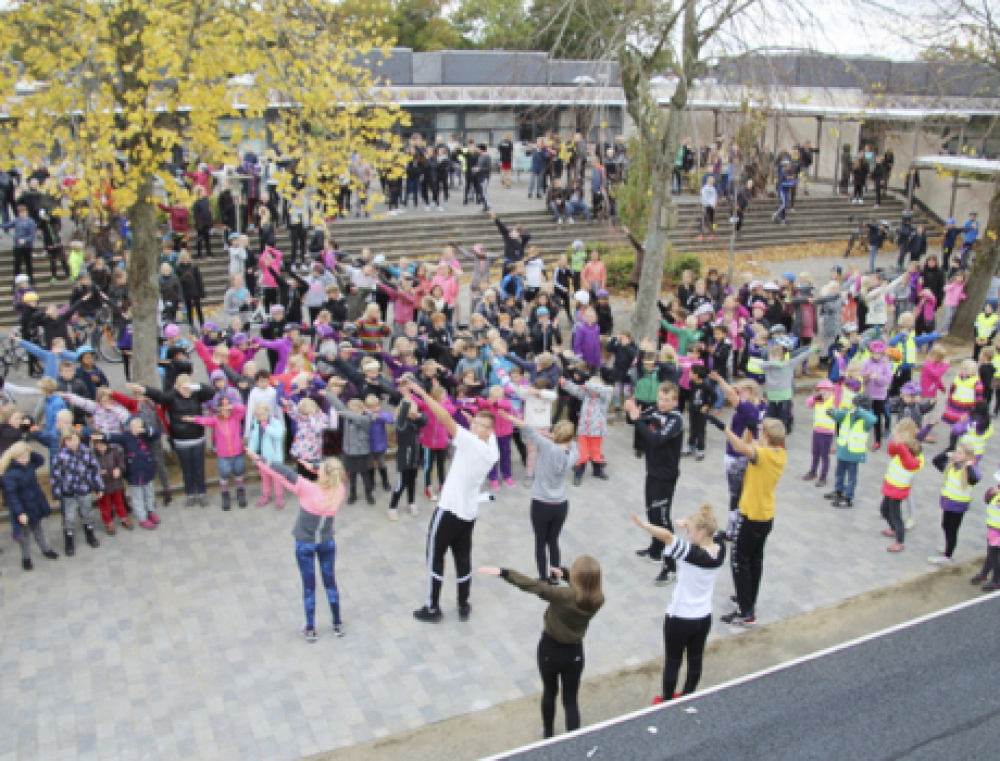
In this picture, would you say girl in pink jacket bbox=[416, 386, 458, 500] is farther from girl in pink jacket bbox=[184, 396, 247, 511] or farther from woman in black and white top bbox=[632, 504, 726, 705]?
woman in black and white top bbox=[632, 504, 726, 705]

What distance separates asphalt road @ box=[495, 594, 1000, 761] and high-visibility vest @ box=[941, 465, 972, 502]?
2.11 meters

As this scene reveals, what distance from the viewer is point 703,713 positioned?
6.30 meters

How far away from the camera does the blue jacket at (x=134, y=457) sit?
32.7ft

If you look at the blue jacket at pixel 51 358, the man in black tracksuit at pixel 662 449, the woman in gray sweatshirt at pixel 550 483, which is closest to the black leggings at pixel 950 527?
the man in black tracksuit at pixel 662 449

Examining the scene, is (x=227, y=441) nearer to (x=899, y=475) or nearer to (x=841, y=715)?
(x=841, y=715)

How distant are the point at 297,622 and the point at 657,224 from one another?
947cm

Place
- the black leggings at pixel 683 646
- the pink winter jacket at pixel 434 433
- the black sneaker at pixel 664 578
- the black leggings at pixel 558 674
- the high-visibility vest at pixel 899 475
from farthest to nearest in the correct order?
the pink winter jacket at pixel 434 433 → the high-visibility vest at pixel 899 475 → the black sneaker at pixel 664 578 → the black leggings at pixel 683 646 → the black leggings at pixel 558 674

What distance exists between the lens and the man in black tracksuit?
890cm

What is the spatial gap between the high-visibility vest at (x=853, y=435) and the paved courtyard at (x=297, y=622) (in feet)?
2.77

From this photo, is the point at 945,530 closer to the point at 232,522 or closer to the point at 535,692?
the point at 535,692

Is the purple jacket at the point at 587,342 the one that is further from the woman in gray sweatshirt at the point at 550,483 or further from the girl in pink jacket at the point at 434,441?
the woman in gray sweatshirt at the point at 550,483

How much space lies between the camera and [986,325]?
15.1 m

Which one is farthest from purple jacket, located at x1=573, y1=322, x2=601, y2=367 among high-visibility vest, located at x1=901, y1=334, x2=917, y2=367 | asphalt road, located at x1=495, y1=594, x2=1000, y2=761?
asphalt road, located at x1=495, y1=594, x2=1000, y2=761

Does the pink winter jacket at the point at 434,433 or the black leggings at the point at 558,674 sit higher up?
the pink winter jacket at the point at 434,433
